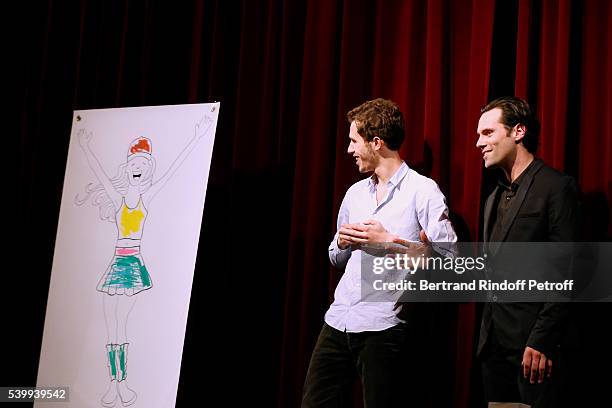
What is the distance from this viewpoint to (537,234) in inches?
87.4

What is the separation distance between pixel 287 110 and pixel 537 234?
157 cm

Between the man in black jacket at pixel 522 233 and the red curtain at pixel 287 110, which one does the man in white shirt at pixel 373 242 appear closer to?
the man in black jacket at pixel 522 233

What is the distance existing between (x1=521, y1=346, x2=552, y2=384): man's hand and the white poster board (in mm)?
1333

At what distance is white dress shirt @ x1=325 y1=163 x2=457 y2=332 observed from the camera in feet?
7.79

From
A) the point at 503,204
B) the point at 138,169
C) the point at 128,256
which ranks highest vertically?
the point at 138,169

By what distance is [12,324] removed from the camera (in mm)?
3963

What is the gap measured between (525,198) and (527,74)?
753 millimetres

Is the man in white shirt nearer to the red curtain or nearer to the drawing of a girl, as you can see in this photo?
the red curtain

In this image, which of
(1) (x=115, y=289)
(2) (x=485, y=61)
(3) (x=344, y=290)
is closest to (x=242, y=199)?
(1) (x=115, y=289)

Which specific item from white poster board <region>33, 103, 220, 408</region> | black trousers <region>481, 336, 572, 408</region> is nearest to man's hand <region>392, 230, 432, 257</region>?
black trousers <region>481, 336, 572, 408</region>

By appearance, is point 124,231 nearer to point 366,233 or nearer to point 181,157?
point 181,157

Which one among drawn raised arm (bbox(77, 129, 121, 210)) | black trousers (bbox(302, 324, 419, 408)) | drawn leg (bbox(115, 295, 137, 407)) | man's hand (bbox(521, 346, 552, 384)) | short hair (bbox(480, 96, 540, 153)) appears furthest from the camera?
drawn raised arm (bbox(77, 129, 121, 210))

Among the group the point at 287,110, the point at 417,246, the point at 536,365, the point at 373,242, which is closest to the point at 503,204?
the point at 417,246

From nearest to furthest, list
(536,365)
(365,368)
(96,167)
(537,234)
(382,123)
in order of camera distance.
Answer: (536,365)
(537,234)
(365,368)
(382,123)
(96,167)
